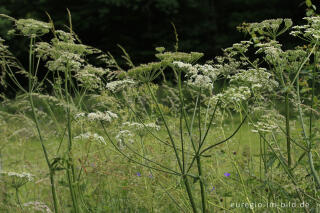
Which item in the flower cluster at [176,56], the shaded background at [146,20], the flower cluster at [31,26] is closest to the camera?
the flower cluster at [176,56]

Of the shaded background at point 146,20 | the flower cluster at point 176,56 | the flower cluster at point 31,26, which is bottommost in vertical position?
the shaded background at point 146,20

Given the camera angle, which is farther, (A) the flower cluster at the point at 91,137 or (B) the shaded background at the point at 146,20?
(B) the shaded background at the point at 146,20

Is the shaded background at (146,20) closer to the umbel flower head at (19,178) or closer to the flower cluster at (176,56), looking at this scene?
the umbel flower head at (19,178)

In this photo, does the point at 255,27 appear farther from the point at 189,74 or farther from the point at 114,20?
the point at 114,20

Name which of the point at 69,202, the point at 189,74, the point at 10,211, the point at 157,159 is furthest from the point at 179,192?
the point at 69,202

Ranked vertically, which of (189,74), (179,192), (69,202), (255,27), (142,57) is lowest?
(142,57)

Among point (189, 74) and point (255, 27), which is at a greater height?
point (255, 27)

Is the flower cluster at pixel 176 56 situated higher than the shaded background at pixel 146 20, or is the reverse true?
the flower cluster at pixel 176 56

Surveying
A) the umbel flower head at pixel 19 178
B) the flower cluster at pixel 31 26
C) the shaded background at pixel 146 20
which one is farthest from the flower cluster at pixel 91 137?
the shaded background at pixel 146 20

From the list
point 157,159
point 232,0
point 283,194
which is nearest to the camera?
point 283,194

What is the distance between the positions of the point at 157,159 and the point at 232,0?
19759mm

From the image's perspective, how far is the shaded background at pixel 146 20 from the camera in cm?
2122

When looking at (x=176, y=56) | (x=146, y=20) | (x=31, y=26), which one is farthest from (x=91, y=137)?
(x=146, y=20)

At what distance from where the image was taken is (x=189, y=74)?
217cm
